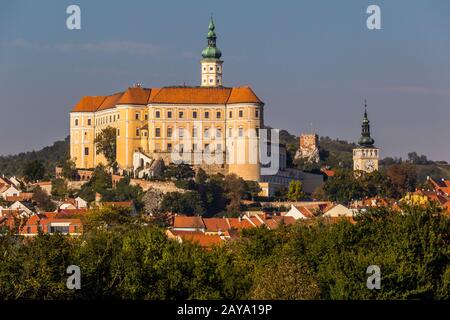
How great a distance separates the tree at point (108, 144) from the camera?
114 metres

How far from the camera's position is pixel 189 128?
113938 mm

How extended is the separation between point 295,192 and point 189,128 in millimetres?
8829

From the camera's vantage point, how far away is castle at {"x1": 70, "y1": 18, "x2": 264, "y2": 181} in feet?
366

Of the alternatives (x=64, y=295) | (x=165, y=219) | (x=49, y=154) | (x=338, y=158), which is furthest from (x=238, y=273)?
(x=49, y=154)

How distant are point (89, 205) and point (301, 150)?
5311 centimetres

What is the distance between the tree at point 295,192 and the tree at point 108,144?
1158 centimetres

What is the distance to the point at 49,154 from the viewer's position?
176 metres

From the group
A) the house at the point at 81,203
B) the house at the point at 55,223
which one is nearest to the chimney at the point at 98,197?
the house at the point at 81,203

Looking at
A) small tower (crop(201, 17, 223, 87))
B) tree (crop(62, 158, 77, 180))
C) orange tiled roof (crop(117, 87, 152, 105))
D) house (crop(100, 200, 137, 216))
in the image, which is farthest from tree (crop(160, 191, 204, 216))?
small tower (crop(201, 17, 223, 87))

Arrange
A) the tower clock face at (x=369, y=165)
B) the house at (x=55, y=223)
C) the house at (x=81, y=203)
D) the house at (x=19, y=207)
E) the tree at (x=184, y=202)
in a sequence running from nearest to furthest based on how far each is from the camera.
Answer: the house at (x=55, y=223), the house at (x=19, y=207), the tree at (x=184, y=202), the house at (x=81, y=203), the tower clock face at (x=369, y=165)

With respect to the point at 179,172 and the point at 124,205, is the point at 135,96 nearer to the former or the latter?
the point at 179,172

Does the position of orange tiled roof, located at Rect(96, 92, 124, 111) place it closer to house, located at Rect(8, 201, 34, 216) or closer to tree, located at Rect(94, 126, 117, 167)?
tree, located at Rect(94, 126, 117, 167)

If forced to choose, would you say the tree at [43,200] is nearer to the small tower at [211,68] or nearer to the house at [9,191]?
the house at [9,191]

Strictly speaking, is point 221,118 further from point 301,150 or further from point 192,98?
point 301,150
